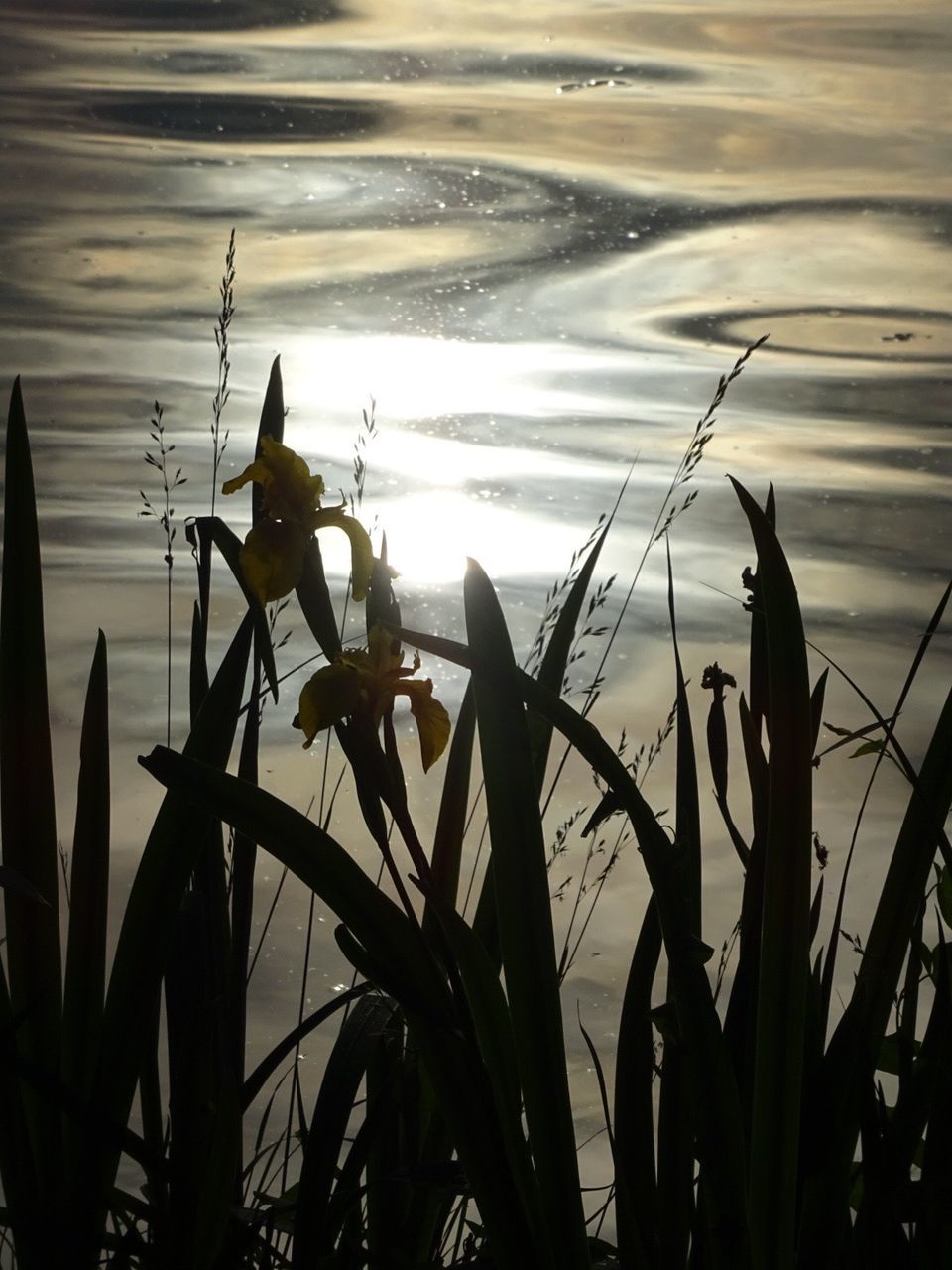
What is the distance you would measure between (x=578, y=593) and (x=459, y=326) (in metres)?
3.03

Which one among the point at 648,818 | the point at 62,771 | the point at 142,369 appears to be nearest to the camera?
the point at 648,818

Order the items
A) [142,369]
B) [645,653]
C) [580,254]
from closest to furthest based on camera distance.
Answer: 1. [645,653]
2. [142,369]
3. [580,254]

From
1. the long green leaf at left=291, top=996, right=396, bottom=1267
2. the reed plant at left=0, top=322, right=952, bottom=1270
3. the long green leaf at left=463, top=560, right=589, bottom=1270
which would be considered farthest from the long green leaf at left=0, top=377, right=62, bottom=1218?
the long green leaf at left=463, top=560, right=589, bottom=1270

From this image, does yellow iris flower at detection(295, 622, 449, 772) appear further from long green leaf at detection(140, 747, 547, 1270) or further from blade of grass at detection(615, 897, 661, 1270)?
blade of grass at detection(615, 897, 661, 1270)

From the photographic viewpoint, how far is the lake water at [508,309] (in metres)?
2.19

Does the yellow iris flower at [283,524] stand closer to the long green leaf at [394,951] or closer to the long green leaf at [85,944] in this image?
the long green leaf at [394,951]

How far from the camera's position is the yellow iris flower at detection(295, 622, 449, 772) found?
1.68ft

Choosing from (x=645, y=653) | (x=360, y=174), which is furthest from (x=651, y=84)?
(x=645, y=653)

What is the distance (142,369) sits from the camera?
134 inches

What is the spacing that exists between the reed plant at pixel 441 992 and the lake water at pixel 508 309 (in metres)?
0.42

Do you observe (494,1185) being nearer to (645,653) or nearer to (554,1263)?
(554,1263)

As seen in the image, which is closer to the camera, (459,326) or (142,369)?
(142,369)

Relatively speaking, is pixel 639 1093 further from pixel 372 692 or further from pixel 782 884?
pixel 372 692

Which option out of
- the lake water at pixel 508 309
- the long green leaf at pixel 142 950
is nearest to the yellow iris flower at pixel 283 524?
the long green leaf at pixel 142 950
